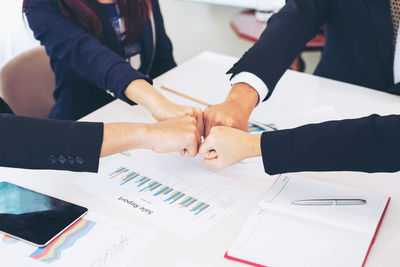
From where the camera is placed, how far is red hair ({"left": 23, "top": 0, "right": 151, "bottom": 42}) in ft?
4.83

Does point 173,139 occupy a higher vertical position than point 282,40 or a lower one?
lower

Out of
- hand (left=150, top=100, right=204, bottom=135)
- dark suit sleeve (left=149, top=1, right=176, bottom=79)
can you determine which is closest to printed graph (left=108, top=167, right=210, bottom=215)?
hand (left=150, top=100, right=204, bottom=135)

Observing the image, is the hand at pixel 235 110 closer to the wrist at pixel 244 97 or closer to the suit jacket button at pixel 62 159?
the wrist at pixel 244 97

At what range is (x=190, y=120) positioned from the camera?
1.15 m

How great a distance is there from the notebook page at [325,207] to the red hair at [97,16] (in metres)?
0.92

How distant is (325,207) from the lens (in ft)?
2.92

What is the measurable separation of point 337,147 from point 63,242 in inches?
23.4

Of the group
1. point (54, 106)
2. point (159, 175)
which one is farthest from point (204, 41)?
point (159, 175)

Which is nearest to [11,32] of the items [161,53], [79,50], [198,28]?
[161,53]

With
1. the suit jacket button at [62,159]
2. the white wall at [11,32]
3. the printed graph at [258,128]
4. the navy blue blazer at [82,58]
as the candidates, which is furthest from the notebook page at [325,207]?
the white wall at [11,32]

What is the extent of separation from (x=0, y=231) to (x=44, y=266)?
0.15m

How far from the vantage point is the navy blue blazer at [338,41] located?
4.38 ft

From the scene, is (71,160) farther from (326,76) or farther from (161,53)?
(326,76)

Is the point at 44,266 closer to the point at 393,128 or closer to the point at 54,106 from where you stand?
the point at 393,128
